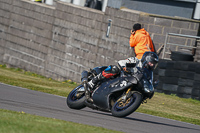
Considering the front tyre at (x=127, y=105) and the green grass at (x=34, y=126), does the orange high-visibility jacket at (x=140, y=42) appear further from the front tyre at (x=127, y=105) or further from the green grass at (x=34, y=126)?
the green grass at (x=34, y=126)

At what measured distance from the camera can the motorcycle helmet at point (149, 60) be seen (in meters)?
8.52

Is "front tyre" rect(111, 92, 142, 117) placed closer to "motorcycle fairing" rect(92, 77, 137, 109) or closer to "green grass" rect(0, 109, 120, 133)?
"motorcycle fairing" rect(92, 77, 137, 109)

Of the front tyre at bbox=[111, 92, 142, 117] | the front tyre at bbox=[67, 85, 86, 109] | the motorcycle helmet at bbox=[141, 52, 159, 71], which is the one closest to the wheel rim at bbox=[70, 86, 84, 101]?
the front tyre at bbox=[67, 85, 86, 109]

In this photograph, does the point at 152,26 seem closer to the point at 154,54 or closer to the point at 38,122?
the point at 154,54

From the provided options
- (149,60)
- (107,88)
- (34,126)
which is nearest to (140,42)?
(149,60)

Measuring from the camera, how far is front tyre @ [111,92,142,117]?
8016 mm

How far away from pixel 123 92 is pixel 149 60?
0.76 m

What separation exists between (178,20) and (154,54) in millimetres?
7109

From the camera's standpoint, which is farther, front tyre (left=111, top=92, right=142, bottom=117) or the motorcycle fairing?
the motorcycle fairing

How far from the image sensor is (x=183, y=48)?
15766mm

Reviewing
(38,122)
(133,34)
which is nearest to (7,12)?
(133,34)

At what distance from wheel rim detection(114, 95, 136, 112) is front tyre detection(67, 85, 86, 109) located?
3.82 ft

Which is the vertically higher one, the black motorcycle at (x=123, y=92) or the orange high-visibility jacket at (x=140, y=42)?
the orange high-visibility jacket at (x=140, y=42)

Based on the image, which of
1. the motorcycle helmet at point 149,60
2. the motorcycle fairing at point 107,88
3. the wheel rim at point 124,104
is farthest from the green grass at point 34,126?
the motorcycle helmet at point 149,60
